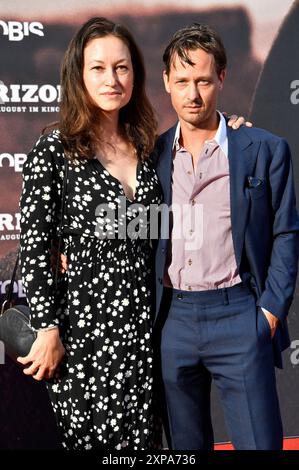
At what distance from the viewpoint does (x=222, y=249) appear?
94.3 inches

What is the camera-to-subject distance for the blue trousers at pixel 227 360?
237 centimetres

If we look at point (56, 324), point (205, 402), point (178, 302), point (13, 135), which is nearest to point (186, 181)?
point (178, 302)

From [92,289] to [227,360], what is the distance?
1.81 feet

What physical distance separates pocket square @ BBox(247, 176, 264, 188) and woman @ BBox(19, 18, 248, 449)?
0.34 metres

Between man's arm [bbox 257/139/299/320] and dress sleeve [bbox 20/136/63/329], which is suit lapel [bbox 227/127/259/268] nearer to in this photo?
man's arm [bbox 257/139/299/320]

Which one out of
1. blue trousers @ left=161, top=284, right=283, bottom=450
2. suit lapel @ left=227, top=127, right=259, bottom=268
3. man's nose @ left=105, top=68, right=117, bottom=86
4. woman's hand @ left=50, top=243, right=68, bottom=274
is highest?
man's nose @ left=105, top=68, right=117, bottom=86

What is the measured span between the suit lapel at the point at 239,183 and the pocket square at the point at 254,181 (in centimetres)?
1

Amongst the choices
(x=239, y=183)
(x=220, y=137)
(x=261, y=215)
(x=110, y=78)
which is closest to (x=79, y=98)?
(x=110, y=78)

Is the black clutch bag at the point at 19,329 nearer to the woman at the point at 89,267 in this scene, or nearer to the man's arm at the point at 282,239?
the woman at the point at 89,267

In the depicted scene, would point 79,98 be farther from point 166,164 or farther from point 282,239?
point 282,239

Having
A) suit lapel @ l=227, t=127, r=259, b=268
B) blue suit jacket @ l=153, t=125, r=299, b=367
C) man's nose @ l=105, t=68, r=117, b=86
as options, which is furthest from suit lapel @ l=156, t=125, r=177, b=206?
man's nose @ l=105, t=68, r=117, b=86

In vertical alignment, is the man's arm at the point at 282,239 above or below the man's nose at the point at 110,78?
below

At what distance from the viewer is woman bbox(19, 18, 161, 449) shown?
2242mm

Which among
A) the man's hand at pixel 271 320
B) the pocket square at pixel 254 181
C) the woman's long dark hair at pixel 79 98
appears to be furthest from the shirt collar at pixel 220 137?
the man's hand at pixel 271 320
